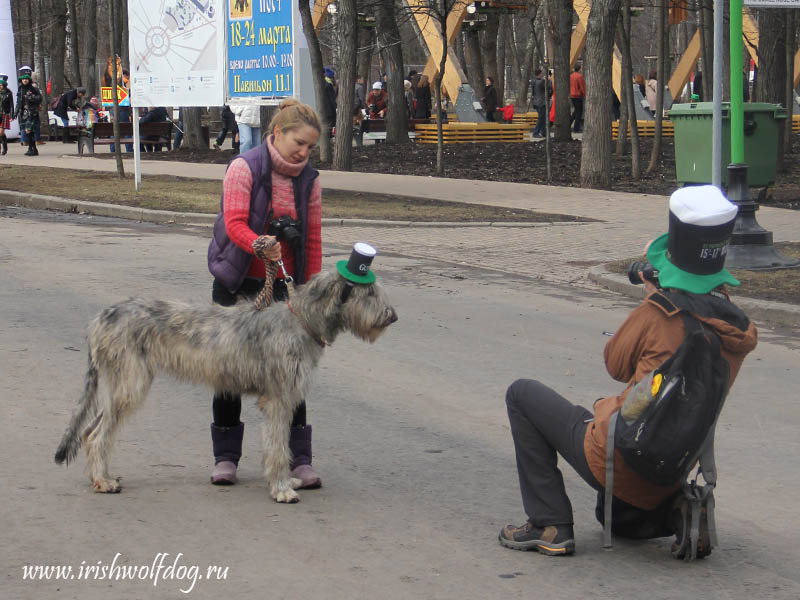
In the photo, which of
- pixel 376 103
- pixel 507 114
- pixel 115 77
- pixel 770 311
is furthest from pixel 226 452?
pixel 507 114

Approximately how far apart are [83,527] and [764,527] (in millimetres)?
2868

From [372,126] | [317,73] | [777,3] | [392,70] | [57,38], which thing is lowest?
[372,126]

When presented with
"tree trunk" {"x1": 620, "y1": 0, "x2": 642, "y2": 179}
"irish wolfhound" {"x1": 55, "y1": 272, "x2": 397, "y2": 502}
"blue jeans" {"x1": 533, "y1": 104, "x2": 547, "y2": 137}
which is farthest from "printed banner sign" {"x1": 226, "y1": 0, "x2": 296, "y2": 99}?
"blue jeans" {"x1": 533, "y1": 104, "x2": 547, "y2": 137}

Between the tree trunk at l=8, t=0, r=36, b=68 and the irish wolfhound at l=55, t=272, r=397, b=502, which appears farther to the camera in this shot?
the tree trunk at l=8, t=0, r=36, b=68

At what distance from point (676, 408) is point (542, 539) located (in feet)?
2.79

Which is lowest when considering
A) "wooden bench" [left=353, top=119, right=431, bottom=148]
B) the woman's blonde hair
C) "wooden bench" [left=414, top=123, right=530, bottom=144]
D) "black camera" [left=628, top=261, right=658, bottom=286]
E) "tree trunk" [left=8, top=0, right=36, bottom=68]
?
"black camera" [left=628, top=261, right=658, bottom=286]

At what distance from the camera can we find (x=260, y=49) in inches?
715

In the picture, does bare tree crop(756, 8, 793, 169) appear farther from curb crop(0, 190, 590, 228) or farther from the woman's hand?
the woman's hand

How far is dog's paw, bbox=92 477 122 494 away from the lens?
534cm

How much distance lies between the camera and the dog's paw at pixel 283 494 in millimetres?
5227

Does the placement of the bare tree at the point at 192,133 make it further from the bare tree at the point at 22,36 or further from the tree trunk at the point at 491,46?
the bare tree at the point at 22,36

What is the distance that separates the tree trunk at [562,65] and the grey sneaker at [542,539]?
25745mm

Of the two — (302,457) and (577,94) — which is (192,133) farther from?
(302,457)

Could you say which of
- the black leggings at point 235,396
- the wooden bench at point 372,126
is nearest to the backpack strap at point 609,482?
the black leggings at point 235,396
